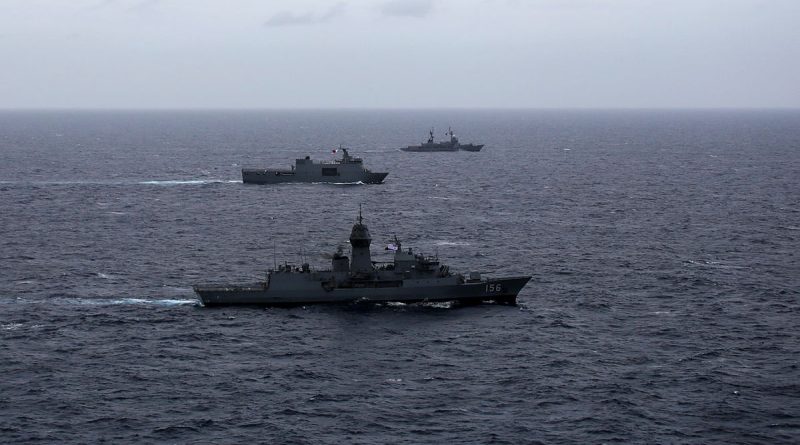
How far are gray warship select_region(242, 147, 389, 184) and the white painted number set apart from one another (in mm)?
108974

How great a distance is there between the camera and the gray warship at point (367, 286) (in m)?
85.7

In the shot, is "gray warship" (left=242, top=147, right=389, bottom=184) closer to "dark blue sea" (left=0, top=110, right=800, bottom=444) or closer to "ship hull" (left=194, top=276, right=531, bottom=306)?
"dark blue sea" (left=0, top=110, right=800, bottom=444)

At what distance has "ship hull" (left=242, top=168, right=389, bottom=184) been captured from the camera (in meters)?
191

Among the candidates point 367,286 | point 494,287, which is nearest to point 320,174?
point 367,286

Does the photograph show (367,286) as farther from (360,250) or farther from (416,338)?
(416,338)

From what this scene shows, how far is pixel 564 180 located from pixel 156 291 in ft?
393

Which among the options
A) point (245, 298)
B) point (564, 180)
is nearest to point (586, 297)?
point (245, 298)

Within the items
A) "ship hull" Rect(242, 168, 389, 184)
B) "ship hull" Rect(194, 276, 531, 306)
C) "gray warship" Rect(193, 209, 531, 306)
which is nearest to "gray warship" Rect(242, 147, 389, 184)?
"ship hull" Rect(242, 168, 389, 184)

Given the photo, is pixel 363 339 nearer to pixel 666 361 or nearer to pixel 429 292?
pixel 429 292

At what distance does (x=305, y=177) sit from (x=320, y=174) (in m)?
3.26

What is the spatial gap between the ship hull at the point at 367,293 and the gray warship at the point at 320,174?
107 meters

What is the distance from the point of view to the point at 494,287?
3403 inches

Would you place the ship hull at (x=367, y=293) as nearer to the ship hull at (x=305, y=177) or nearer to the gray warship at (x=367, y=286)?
the gray warship at (x=367, y=286)

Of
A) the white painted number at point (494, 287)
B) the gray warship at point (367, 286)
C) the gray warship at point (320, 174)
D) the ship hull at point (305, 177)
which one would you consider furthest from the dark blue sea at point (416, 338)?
the gray warship at point (320, 174)
